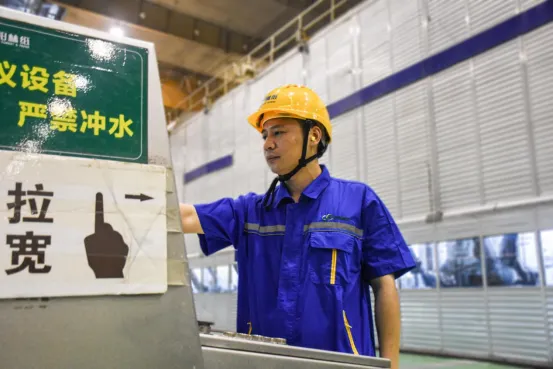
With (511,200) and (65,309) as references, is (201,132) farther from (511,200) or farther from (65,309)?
(65,309)

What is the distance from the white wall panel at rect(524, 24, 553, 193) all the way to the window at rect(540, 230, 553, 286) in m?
0.59

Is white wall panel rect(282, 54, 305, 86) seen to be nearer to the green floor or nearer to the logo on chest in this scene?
the green floor

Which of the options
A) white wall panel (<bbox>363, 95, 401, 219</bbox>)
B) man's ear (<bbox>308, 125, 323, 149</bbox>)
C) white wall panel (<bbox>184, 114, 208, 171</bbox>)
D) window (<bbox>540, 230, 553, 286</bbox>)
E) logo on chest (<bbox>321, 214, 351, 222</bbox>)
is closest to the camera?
logo on chest (<bbox>321, 214, 351, 222</bbox>)

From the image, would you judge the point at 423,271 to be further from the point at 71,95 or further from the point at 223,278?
the point at 71,95

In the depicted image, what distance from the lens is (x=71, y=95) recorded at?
2.86 ft

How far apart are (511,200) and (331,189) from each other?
547 centimetres

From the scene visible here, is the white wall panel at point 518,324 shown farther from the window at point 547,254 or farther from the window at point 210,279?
the window at point 210,279

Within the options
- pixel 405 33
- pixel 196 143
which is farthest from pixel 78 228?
pixel 196 143

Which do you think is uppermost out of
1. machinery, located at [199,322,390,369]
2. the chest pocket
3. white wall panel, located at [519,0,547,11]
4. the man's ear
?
white wall panel, located at [519,0,547,11]

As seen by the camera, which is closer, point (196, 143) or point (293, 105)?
point (293, 105)

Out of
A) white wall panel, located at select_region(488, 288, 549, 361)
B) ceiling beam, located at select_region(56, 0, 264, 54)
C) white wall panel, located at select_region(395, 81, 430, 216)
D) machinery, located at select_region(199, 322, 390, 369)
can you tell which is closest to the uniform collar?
machinery, located at select_region(199, 322, 390, 369)

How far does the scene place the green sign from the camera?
2.69ft

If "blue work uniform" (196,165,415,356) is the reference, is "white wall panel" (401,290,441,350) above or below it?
below

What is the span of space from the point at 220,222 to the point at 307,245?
447 millimetres
